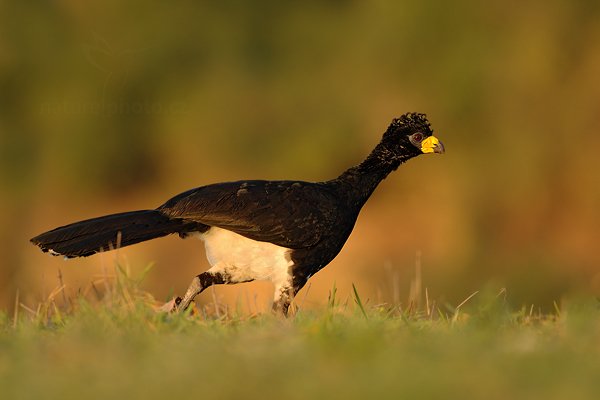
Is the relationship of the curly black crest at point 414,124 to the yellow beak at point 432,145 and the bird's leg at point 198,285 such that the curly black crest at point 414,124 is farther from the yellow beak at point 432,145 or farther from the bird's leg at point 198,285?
the bird's leg at point 198,285

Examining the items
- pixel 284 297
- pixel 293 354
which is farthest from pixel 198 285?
pixel 293 354

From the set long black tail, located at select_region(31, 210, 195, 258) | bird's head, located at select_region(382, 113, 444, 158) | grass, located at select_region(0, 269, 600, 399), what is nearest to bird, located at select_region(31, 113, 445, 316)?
long black tail, located at select_region(31, 210, 195, 258)

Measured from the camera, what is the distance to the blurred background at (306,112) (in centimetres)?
1698

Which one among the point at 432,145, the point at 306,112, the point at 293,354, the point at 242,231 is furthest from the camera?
the point at 306,112

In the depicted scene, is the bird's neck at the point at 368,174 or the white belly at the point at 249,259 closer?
the white belly at the point at 249,259

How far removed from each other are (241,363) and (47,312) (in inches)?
95.1

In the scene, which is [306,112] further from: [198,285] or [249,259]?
[198,285]

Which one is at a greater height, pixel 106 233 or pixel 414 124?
pixel 414 124

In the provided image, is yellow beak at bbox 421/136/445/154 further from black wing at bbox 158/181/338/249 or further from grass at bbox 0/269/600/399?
grass at bbox 0/269/600/399

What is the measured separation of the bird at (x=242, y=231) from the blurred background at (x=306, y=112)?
9044mm

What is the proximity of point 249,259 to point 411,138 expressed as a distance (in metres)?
1.74

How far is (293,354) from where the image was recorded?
4.43 metres

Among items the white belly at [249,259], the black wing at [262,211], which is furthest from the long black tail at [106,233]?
the white belly at [249,259]

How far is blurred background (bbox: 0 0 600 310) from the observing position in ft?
55.7
